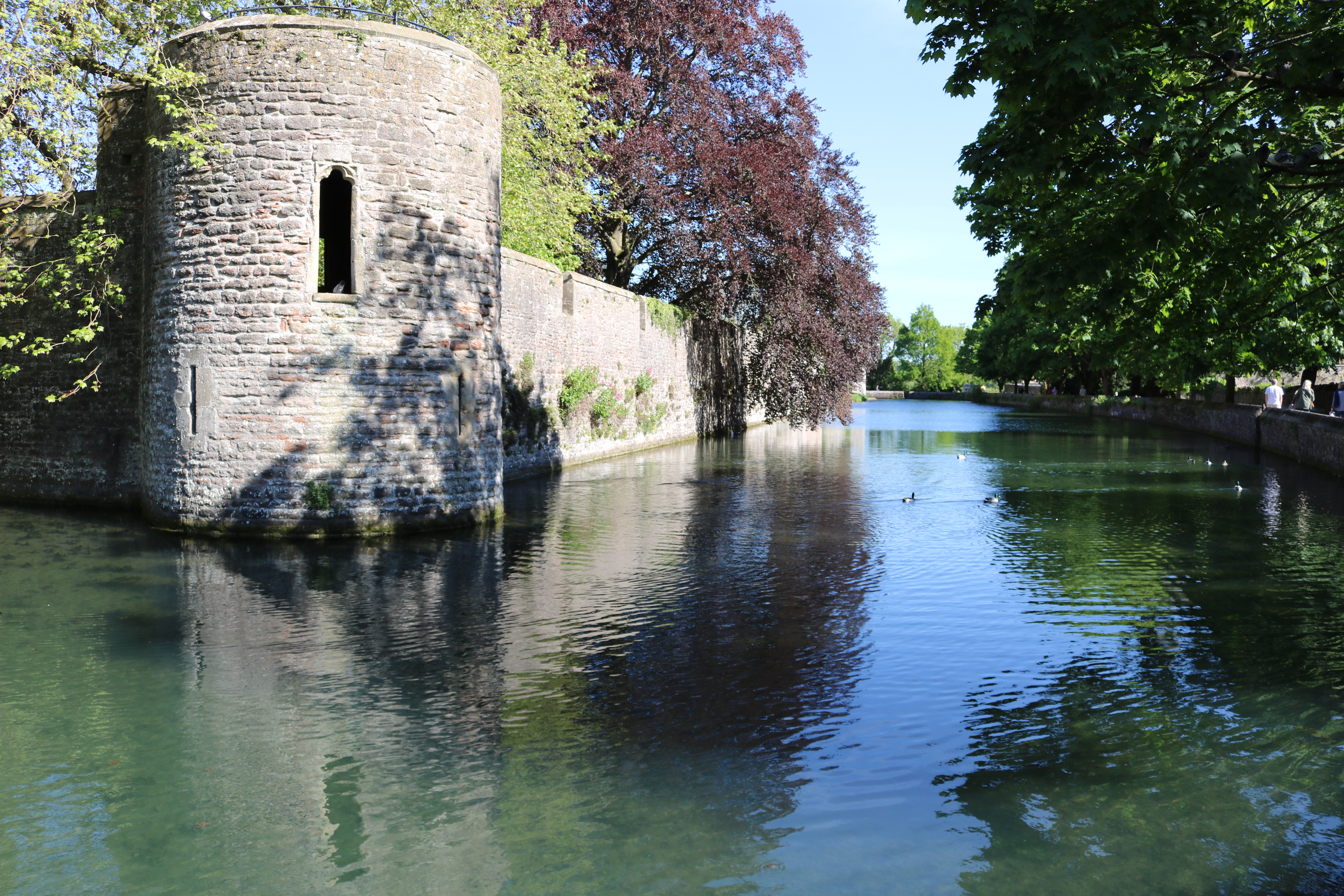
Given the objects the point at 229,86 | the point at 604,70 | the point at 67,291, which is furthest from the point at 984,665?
the point at 604,70

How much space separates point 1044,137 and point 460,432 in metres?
7.55

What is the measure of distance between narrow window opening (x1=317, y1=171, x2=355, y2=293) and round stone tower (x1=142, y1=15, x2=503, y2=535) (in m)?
3.48

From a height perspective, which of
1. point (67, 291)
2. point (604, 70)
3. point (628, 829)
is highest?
point (604, 70)

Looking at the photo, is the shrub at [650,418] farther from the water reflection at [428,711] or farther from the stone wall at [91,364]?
the water reflection at [428,711]

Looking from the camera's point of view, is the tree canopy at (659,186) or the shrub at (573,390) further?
Answer: the shrub at (573,390)

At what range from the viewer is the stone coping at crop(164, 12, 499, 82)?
11.6m

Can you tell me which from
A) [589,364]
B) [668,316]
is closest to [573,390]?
[589,364]

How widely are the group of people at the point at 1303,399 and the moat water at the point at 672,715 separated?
18027mm

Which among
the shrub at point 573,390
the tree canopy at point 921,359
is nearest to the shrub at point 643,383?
the shrub at point 573,390

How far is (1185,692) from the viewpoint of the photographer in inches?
247

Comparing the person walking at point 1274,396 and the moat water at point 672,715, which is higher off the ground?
the person walking at point 1274,396

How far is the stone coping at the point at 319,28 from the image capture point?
11.6 meters

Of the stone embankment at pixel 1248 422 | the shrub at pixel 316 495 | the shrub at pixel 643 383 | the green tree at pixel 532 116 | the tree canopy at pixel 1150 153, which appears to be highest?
the green tree at pixel 532 116

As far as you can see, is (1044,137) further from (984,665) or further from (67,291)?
(67,291)
